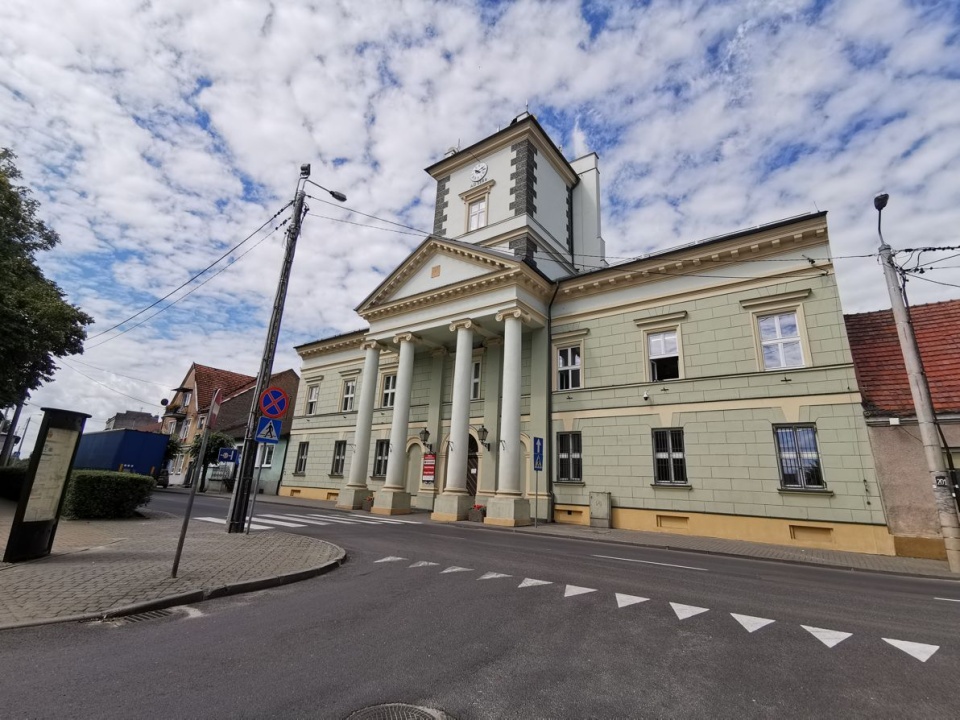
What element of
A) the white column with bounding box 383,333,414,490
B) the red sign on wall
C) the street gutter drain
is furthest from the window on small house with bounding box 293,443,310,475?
the street gutter drain

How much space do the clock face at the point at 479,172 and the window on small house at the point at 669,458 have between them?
625 inches

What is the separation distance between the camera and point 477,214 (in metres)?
24.3

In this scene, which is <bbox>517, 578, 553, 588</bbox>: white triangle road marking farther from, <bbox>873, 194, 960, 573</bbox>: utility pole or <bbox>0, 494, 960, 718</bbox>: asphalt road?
<bbox>873, 194, 960, 573</bbox>: utility pole

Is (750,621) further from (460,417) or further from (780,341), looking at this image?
(460,417)

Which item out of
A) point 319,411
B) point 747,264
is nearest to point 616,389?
point 747,264

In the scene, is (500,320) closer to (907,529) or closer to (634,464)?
(634,464)

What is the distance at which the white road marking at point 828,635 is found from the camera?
4812 mm

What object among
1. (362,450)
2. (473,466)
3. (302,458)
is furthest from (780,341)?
(302,458)

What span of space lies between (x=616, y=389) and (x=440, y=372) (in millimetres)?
9020

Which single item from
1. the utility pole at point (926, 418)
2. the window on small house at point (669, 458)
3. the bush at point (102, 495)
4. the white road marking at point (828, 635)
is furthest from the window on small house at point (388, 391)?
the white road marking at point (828, 635)

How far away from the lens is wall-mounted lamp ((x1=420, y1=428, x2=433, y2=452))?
2144 cm

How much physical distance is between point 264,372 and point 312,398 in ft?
62.6

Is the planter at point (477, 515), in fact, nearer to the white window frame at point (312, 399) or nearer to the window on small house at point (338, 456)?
the window on small house at point (338, 456)

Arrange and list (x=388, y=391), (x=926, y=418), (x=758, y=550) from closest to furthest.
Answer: (x=926, y=418) < (x=758, y=550) < (x=388, y=391)
